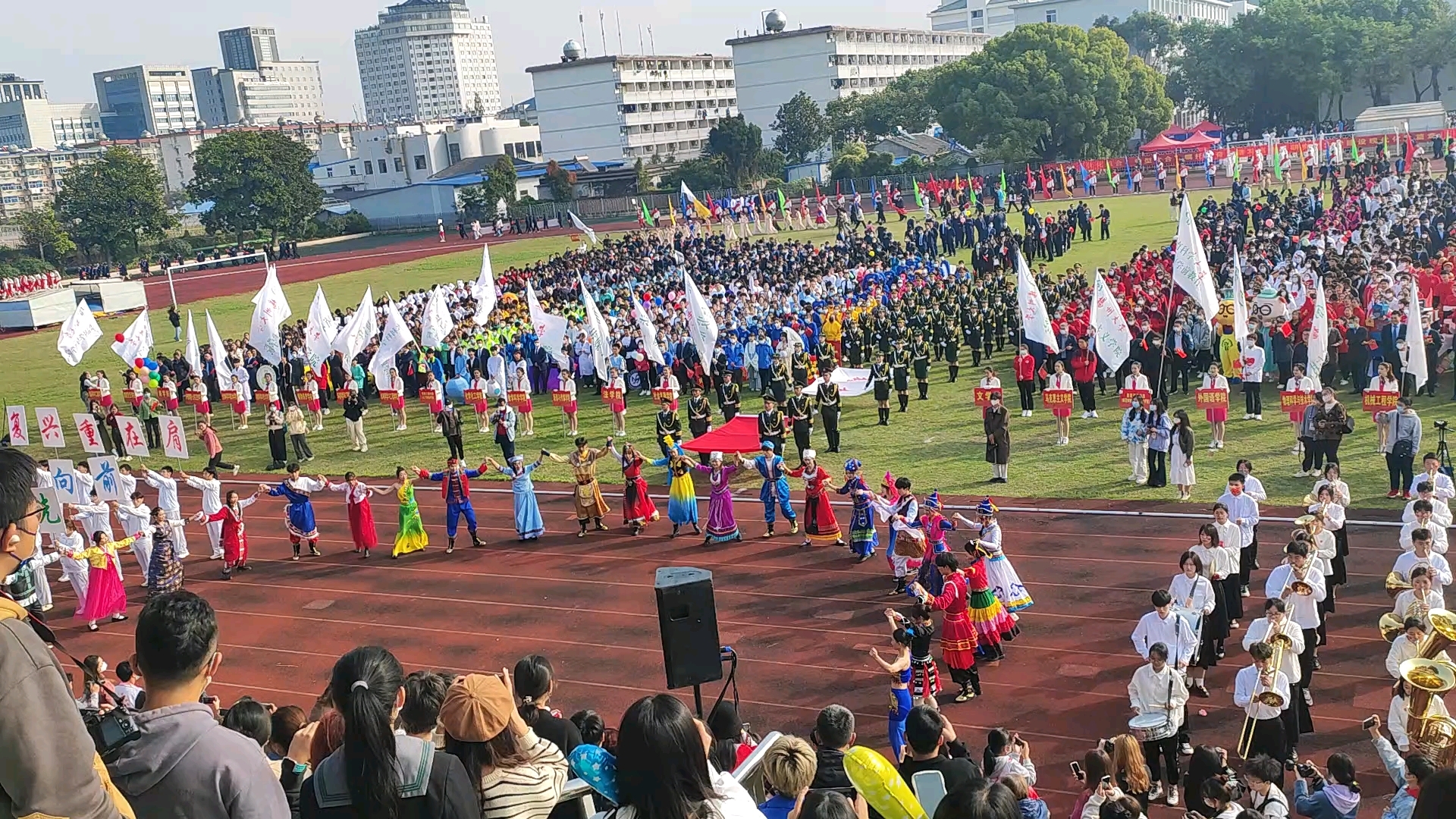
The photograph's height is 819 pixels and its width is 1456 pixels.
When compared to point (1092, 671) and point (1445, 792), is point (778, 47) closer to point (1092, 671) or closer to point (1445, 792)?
point (1092, 671)

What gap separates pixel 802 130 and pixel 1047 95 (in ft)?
85.7

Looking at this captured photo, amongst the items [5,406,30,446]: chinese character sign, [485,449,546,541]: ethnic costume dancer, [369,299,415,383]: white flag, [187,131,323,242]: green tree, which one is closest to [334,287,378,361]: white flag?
[369,299,415,383]: white flag

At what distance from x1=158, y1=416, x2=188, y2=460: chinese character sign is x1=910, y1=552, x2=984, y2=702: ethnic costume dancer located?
13056 millimetres

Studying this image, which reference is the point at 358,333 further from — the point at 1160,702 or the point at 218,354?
the point at 1160,702

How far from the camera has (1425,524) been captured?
11484 mm

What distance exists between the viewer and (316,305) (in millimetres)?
24438

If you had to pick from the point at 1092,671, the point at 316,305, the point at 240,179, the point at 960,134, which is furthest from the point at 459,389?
the point at 240,179

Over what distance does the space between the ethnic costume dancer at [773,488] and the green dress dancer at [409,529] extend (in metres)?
4.85

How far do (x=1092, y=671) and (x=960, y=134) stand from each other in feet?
196

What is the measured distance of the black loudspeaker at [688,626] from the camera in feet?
24.3

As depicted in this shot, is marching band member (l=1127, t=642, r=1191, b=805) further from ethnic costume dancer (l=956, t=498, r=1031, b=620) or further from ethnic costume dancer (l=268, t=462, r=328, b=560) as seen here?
ethnic costume dancer (l=268, t=462, r=328, b=560)

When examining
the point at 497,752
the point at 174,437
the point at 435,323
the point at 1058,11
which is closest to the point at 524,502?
the point at 174,437

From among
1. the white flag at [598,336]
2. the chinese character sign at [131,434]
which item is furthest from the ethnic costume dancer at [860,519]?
the chinese character sign at [131,434]

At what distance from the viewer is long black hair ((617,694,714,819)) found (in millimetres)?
4094
